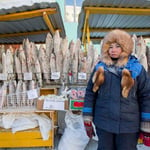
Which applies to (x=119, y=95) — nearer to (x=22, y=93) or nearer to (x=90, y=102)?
(x=90, y=102)

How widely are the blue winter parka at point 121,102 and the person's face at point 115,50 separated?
0.10m

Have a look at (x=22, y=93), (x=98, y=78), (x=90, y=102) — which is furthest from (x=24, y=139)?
(x=98, y=78)

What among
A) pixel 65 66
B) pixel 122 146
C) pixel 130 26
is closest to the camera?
pixel 122 146

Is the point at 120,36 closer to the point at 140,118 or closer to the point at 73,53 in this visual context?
the point at 140,118

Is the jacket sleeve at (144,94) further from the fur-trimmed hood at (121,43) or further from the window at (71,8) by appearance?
the window at (71,8)

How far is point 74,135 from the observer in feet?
8.29

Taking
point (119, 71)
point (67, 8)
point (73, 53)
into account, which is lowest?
point (119, 71)

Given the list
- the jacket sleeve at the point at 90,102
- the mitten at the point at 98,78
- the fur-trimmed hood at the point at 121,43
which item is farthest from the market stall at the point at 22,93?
the fur-trimmed hood at the point at 121,43

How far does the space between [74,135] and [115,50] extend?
1279 millimetres

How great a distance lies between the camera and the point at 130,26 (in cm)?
432

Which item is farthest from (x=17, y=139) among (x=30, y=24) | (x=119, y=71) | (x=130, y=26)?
(x=130, y=26)

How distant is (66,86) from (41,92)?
388mm

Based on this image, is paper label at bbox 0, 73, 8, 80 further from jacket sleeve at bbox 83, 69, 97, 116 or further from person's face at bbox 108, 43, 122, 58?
person's face at bbox 108, 43, 122, 58

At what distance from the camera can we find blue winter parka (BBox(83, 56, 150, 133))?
1.59m
